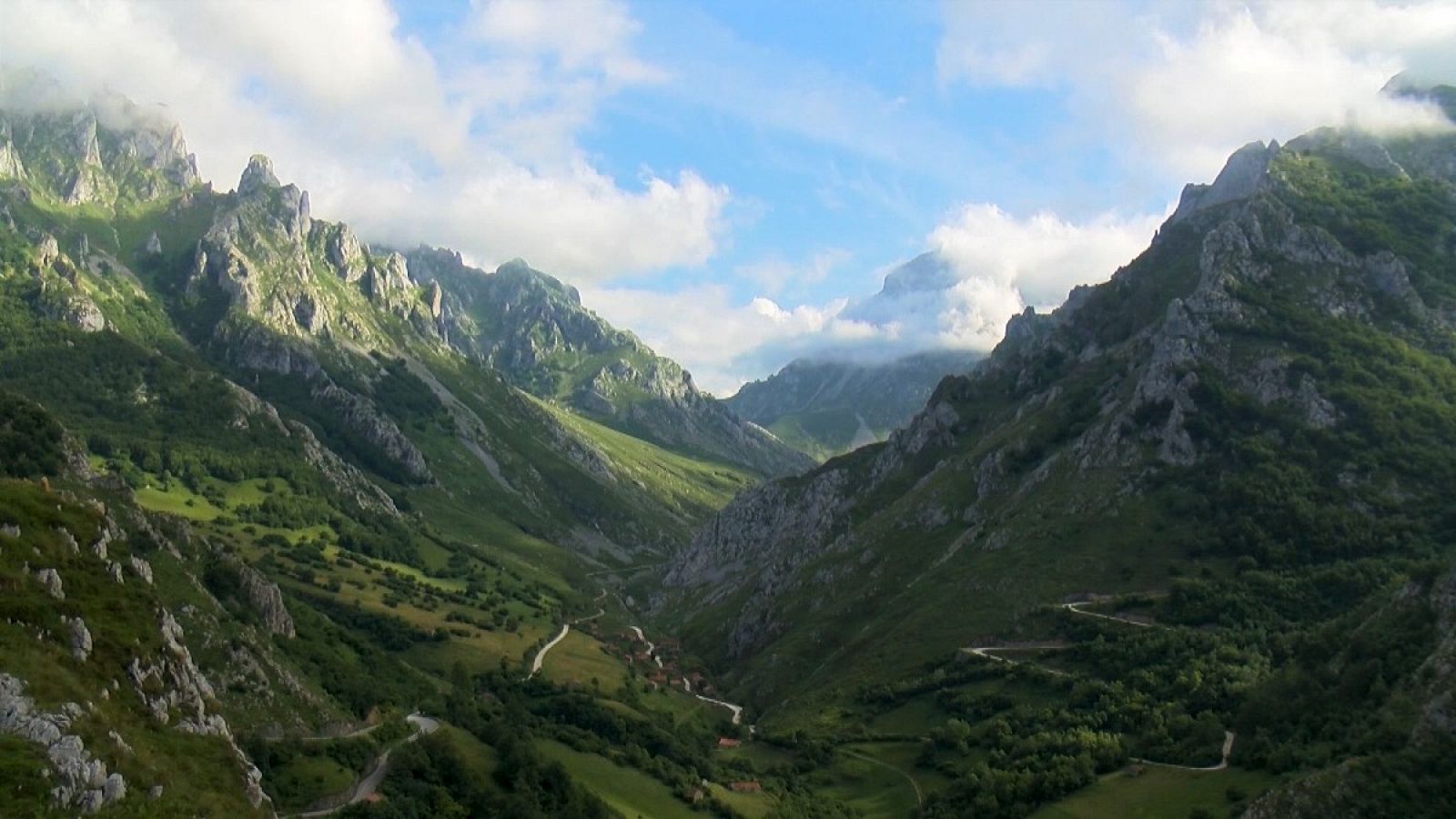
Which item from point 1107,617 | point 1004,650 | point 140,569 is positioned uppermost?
point 140,569

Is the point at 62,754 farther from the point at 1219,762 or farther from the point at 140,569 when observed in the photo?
the point at 1219,762

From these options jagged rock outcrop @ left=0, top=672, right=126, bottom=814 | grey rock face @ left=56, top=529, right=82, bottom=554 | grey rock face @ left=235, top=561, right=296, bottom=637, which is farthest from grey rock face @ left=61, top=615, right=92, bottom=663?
grey rock face @ left=235, top=561, right=296, bottom=637

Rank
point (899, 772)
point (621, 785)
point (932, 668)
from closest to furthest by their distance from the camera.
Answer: point (621, 785) → point (899, 772) → point (932, 668)

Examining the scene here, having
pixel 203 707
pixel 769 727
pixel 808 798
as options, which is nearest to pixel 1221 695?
pixel 808 798

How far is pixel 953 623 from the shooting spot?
166m

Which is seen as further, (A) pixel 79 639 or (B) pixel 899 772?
(B) pixel 899 772

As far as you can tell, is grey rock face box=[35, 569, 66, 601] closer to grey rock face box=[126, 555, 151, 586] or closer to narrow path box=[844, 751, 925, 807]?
grey rock face box=[126, 555, 151, 586]

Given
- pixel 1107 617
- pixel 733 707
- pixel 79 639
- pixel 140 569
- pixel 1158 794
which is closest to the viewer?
pixel 79 639

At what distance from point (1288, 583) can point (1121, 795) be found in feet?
198

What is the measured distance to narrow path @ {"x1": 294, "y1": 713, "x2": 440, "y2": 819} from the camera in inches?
3029

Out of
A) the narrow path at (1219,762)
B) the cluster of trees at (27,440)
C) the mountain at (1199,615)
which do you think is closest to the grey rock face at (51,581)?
the cluster of trees at (27,440)

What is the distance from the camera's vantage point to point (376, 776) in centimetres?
8638

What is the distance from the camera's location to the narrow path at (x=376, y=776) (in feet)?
252

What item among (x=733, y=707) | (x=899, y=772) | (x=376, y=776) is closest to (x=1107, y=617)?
(x=899, y=772)
